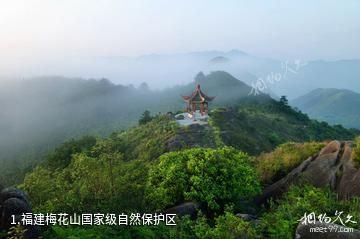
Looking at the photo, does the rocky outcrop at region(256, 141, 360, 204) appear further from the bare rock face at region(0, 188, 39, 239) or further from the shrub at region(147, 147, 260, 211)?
the bare rock face at region(0, 188, 39, 239)

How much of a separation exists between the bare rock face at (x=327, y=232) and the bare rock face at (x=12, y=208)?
749 centimetres

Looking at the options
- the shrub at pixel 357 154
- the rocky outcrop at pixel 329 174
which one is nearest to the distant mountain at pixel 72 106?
the rocky outcrop at pixel 329 174

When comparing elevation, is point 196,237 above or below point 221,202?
above

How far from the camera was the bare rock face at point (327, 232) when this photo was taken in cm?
Answer: 1099

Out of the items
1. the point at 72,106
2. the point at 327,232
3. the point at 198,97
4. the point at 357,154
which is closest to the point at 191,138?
the point at 198,97

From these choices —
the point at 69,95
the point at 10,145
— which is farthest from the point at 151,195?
the point at 69,95

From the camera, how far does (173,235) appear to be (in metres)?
13.3

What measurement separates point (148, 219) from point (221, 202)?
28.0ft

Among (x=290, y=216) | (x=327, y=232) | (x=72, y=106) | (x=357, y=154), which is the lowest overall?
(x=72, y=106)

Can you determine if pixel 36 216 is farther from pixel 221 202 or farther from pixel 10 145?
pixel 10 145

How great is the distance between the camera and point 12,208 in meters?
13.4

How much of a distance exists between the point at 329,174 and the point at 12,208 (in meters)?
14.1

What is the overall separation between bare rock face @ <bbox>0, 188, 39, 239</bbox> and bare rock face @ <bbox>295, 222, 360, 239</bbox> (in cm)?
749

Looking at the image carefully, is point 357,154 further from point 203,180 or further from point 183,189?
point 183,189
